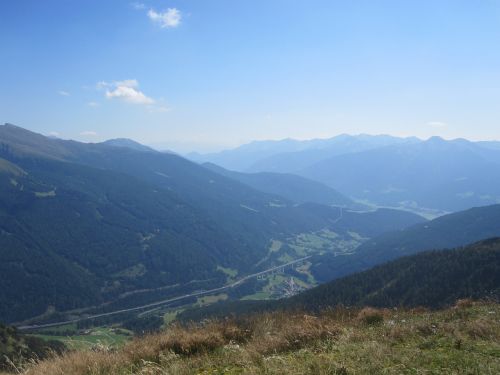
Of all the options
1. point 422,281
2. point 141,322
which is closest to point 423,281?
point 422,281

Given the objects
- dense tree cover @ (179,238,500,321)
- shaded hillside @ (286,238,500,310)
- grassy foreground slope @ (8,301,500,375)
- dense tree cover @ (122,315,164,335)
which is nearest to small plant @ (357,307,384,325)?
grassy foreground slope @ (8,301,500,375)

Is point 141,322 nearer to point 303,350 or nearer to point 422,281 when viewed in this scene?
point 422,281

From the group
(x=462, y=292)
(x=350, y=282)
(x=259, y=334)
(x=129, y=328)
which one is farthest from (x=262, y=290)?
(x=259, y=334)

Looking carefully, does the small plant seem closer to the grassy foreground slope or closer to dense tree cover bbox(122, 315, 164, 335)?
the grassy foreground slope

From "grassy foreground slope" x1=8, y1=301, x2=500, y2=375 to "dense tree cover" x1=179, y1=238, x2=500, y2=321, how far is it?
4896cm

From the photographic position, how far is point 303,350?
8539 millimetres

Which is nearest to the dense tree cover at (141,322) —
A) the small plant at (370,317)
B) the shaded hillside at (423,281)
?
the shaded hillside at (423,281)

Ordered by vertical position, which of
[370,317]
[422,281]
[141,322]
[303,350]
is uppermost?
[303,350]

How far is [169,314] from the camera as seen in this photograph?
160 meters

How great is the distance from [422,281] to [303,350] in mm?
78854

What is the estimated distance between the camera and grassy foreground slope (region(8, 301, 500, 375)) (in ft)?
23.2

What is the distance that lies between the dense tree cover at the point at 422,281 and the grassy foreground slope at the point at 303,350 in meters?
49.0

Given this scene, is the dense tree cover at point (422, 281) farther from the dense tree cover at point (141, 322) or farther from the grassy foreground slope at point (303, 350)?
the dense tree cover at point (141, 322)

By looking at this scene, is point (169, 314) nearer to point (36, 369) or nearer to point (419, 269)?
point (419, 269)
